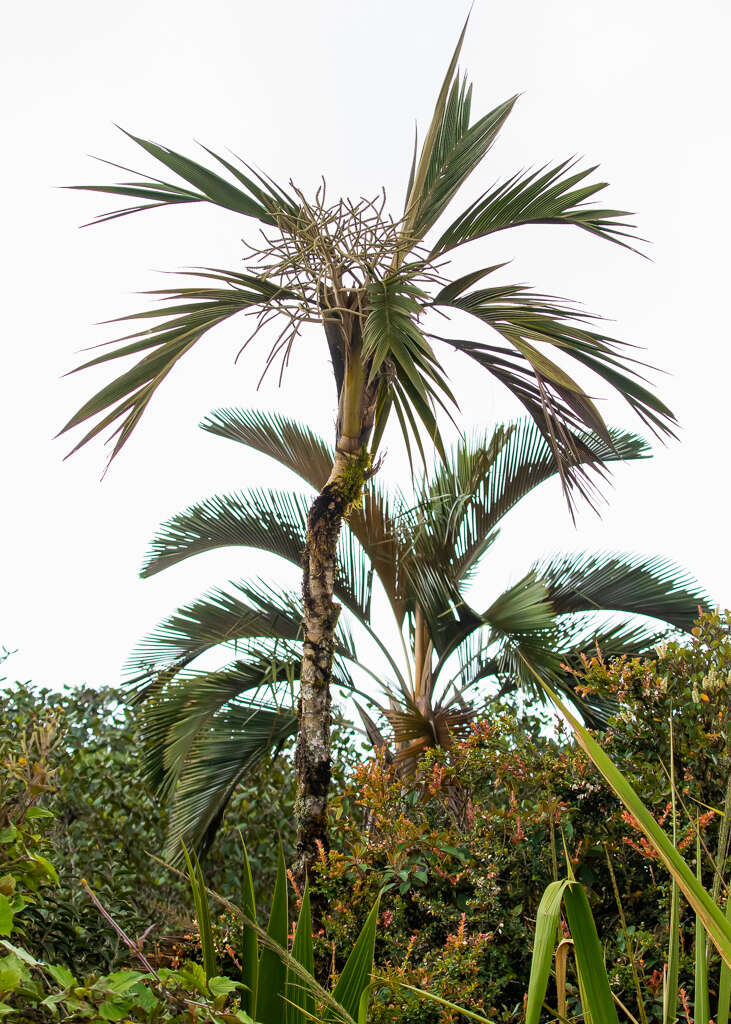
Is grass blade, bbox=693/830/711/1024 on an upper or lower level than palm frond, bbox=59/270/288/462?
lower

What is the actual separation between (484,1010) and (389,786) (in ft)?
3.28

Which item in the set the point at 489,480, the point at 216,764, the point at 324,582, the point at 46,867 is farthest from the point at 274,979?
the point at 489,480

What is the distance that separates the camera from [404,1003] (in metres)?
2.97

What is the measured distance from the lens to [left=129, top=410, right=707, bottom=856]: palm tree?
601cm

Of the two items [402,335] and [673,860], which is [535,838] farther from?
[673,860]

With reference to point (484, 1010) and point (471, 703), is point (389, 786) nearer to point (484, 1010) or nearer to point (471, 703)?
point (484, 1010)

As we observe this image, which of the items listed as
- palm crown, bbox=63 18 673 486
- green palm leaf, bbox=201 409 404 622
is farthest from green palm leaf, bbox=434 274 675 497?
green palm leaf, bbox=201 409 404 622

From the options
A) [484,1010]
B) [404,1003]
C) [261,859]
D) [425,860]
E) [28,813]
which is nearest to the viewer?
[28,813]

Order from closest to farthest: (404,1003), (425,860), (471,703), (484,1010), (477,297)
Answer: (404,1003) < (484,1010) < (425,860) < (477,297) < (471,703)

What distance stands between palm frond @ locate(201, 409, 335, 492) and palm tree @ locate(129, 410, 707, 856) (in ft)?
0.04

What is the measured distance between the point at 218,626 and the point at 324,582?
8.51 feet

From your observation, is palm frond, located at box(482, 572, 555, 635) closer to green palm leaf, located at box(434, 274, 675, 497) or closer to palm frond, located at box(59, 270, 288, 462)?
green palm leaf, located at box(434, 274, 675, 497)

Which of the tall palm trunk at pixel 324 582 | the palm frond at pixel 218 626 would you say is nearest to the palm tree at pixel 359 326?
the tall palm trunk at pixel 324 582

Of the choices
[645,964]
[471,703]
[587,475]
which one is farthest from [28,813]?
[471,703]
